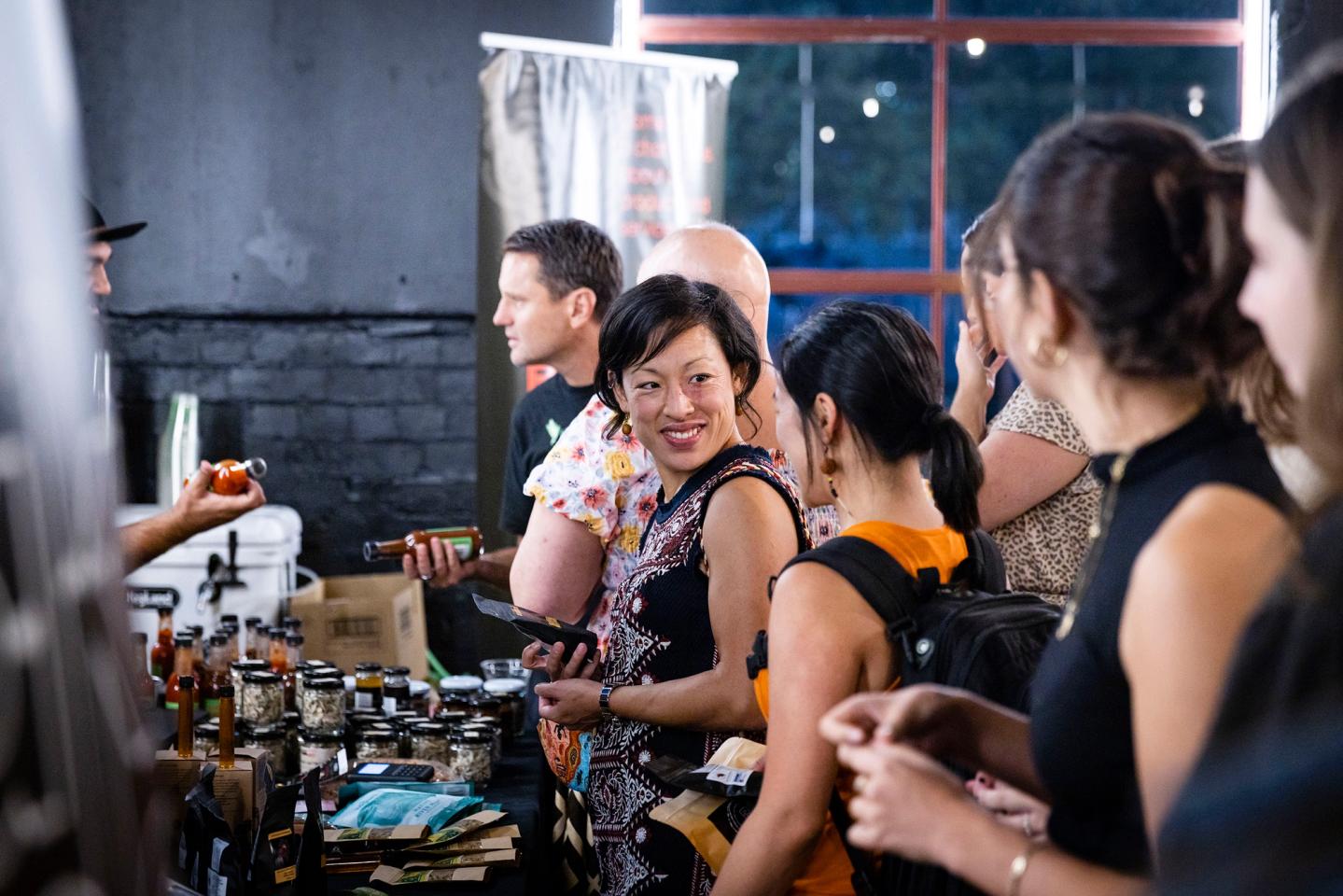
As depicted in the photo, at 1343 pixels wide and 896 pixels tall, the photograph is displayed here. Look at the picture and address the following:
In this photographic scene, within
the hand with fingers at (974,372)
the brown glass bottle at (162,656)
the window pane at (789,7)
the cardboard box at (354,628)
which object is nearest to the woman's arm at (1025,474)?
the hand with fingers at (974,372)

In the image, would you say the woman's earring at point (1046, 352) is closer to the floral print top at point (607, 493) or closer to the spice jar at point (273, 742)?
the floral print top at point (607, 493)

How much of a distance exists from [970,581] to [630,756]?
64cm

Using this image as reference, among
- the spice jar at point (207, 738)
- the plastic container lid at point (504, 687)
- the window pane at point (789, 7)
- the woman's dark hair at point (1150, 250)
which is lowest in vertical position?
the plastic container lid at point (504, 687)

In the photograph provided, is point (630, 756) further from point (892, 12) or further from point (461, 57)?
point (892, 12)

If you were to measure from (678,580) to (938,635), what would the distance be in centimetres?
58

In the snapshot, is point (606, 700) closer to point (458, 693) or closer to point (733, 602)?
point (733, 602)

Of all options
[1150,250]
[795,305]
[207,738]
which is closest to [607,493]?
[207,738]

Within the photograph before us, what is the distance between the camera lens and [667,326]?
2051 millimetres

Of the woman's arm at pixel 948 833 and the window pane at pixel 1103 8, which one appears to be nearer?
the woman's arm at pixel 948 833

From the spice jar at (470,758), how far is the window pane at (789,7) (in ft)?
12.3

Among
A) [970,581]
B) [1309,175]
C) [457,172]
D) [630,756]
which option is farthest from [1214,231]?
[457,172]

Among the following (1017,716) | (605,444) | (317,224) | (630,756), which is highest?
(317,224)

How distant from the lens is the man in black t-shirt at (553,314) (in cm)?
319

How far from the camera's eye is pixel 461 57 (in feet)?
16.6
